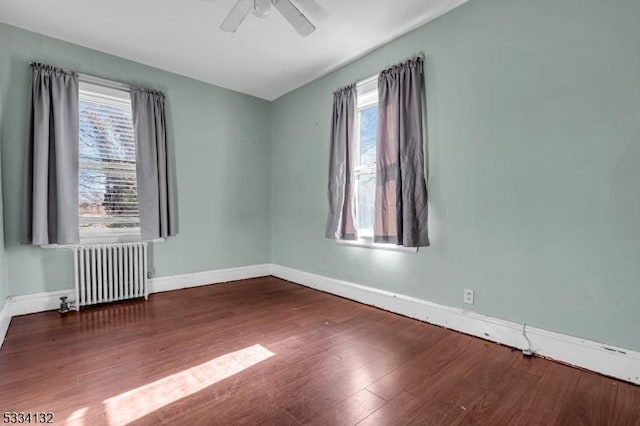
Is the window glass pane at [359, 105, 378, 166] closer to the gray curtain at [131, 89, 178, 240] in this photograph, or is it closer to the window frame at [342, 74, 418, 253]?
the window frame at [342, 74, 418, 253]

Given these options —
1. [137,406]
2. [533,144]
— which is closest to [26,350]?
[137,406]

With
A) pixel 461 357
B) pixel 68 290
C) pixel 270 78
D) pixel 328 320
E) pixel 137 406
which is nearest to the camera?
pixel 137 406

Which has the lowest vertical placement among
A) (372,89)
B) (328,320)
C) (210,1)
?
(328,320)

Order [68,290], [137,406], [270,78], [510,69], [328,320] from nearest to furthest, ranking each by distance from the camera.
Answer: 1. [137,406]
2. [510,69]
3. [328,320]
4. [68,290]
5. [270,78]

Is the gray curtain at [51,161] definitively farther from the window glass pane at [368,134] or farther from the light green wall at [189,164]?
the window glass pane at [368,134]

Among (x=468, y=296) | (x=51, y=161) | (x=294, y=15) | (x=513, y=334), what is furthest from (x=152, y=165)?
(x=513, y=334)

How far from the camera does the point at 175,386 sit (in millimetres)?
1701

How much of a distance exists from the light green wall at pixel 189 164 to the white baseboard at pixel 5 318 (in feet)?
0.78

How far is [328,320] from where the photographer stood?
279 centimetres

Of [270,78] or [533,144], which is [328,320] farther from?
[270,78]

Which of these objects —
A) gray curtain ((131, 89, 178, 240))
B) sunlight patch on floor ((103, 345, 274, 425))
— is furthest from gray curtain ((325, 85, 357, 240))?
gray curtain ((131, 89, 178, 240))

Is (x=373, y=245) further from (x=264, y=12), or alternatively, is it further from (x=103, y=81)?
(x=103, y=81)

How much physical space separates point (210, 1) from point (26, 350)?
2.97 meters

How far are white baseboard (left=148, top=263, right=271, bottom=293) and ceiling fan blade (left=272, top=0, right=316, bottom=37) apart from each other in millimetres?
3116
